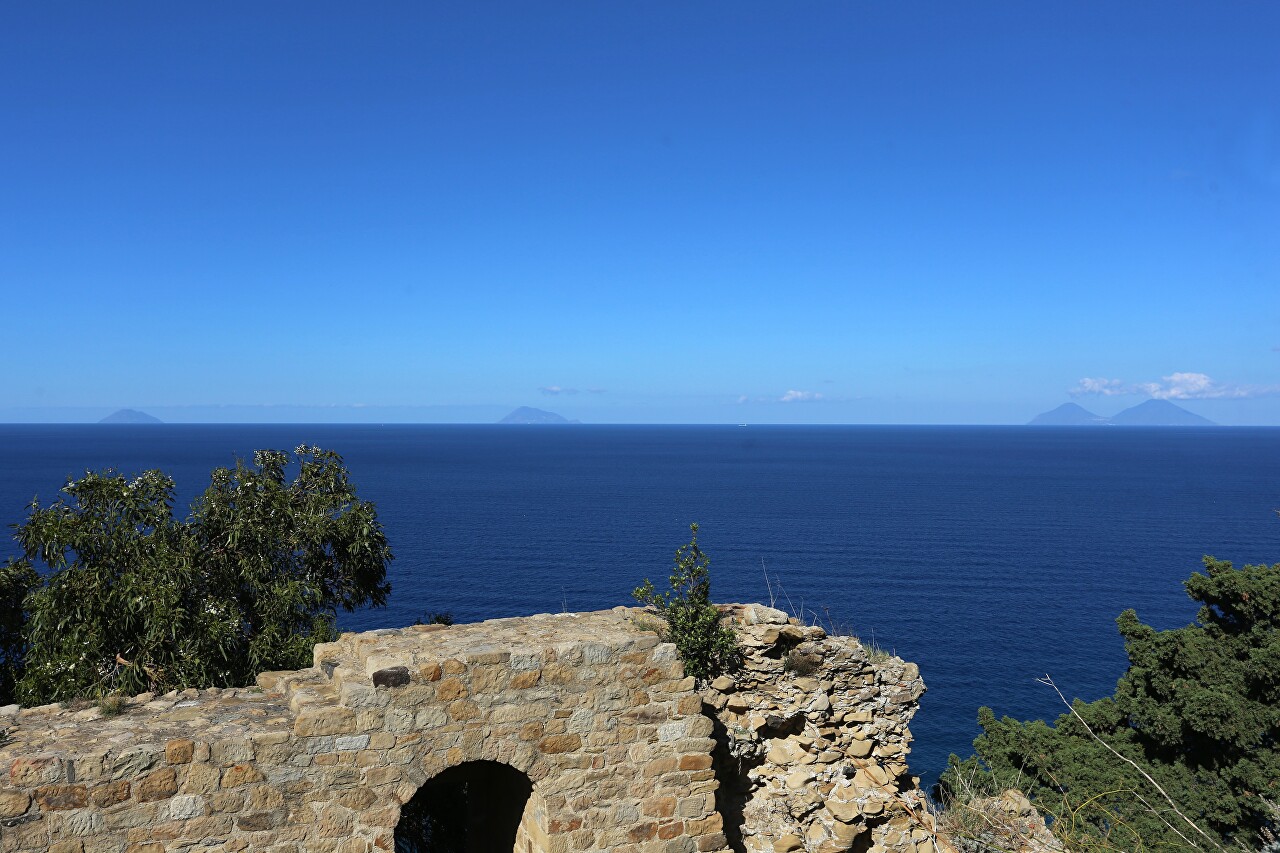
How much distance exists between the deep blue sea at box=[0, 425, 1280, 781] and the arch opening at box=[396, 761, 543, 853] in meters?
7.13

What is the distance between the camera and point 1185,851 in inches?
224

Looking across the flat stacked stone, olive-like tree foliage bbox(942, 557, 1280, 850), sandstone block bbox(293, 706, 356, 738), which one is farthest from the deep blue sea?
olive-like tree foliage bbox(942, 557, 1280, 850)

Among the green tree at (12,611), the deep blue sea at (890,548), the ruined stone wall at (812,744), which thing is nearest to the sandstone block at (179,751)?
the ruined stone wall at (812,744)

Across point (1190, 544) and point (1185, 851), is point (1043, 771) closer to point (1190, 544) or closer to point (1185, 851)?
point (1185, 851)

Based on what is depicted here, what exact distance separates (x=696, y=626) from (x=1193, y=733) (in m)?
14.0

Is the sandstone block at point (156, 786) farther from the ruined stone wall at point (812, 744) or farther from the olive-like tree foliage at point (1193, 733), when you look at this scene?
the olive-like tree foliage at point (1193, 733)

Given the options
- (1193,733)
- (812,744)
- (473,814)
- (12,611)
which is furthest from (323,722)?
(1193,733)

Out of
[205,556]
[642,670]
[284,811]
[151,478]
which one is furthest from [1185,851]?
[151,478]

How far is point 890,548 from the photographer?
204 ft

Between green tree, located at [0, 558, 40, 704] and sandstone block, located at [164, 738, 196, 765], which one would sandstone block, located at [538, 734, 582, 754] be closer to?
sandstone block, located at [164, 738, 196, 765]

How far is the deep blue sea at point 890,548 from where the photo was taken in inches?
1528

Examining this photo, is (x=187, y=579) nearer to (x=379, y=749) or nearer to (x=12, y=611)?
(x=12, y=611)

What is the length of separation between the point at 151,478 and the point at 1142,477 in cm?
14281

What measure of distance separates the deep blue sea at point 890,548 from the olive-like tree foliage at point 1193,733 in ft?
26.5
